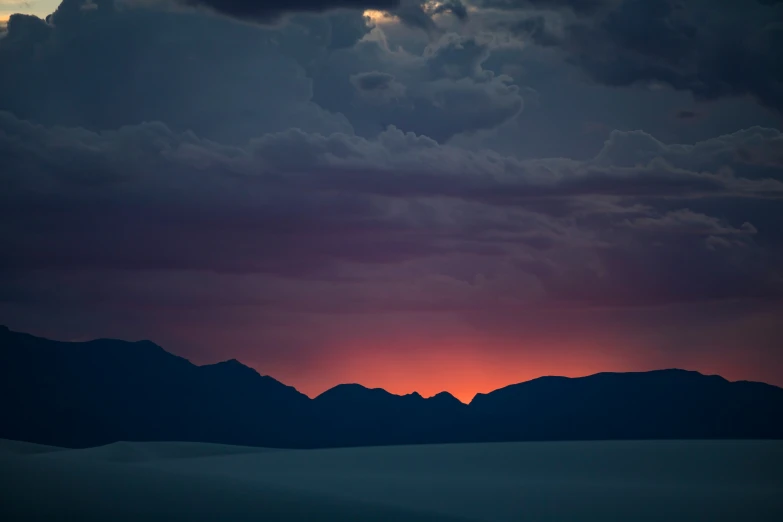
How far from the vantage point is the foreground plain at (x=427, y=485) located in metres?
24.1

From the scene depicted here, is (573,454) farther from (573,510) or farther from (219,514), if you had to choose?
(219,514)

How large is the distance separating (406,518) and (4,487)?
1212cm

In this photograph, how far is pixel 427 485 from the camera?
38.9 meters

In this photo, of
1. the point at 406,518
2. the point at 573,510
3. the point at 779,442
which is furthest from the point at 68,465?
the point at 779,442

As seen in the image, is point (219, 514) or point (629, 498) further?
point (629, 498)

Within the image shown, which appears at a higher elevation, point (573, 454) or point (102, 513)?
point (573, 454)

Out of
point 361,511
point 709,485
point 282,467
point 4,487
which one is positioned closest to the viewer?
point 4,487

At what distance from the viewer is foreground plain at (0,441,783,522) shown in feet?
79.0

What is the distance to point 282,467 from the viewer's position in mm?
51375

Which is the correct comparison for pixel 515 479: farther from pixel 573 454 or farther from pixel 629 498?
pixel 573 454

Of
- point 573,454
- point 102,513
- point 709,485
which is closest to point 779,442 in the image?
point 573,454

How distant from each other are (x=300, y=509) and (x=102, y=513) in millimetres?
5960

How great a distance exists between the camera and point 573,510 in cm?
3244

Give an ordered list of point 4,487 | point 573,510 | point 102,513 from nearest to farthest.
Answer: point 102,513 → point 4,487 → point 573,510
